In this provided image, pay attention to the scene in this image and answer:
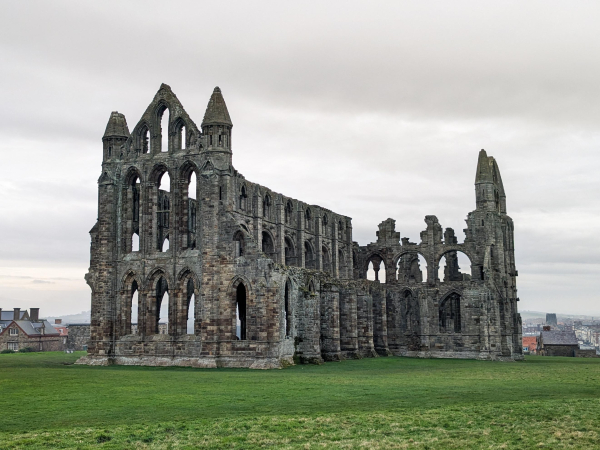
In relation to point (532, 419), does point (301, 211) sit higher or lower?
higher

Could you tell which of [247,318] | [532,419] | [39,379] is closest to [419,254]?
[247,318]

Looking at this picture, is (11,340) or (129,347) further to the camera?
(11,340)

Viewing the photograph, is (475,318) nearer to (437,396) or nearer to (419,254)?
(419,254)

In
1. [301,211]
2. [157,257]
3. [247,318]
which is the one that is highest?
[301,211]

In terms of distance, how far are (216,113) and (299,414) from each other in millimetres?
30124

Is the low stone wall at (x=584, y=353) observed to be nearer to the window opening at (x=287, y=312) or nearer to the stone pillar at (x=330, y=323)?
the stone pillar at (x=330, y=323)

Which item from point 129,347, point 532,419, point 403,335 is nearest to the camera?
point 532,419

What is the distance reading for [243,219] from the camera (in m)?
50.7

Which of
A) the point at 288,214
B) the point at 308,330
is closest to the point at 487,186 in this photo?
the point at 288,214

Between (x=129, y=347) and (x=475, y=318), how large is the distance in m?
28.3

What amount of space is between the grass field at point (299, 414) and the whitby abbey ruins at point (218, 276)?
13.6m

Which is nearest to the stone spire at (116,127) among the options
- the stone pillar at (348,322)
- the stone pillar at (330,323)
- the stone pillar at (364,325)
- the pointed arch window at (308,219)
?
the pointed arch window at (308,219)

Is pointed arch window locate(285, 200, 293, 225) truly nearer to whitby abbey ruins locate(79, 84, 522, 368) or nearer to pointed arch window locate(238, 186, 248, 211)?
whitby abbey ruins locate(79, 84, 522, 368)

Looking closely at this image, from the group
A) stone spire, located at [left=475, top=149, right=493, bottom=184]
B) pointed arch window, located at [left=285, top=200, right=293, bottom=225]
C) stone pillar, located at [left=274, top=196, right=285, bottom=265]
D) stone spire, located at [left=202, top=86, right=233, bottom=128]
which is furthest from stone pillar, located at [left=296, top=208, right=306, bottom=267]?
stone spire, located at [left=475, top=149, right=493, bottom=184]
